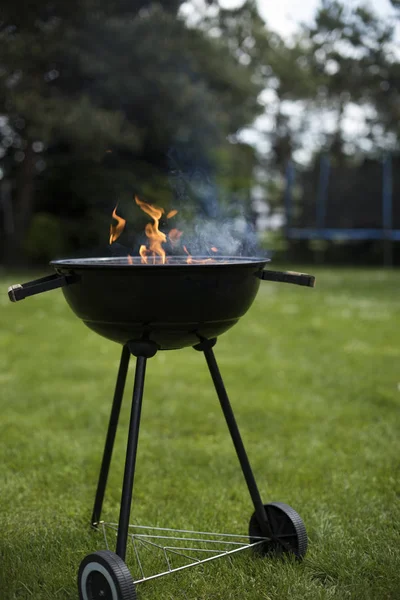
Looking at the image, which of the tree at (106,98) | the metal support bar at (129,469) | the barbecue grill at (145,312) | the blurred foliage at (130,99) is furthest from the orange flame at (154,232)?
the tree at (106,98)

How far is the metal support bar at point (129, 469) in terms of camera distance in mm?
1891

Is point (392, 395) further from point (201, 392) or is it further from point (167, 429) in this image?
point (167, 429)

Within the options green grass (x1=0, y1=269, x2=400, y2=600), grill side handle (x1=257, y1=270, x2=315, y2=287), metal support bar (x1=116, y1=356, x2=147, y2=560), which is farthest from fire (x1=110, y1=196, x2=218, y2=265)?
green grass (x1=0, y1=269, x2=400, y2=600)

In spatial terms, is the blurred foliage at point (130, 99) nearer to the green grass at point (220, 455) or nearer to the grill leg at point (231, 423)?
the green grass at point (220, 455)

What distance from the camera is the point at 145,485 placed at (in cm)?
299

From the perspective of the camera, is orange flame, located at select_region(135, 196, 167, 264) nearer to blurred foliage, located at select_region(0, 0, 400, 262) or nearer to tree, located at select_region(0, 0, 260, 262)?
blurred foliage, located at select_region(0, 0, 400, 262)

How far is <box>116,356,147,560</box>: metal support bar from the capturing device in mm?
1891

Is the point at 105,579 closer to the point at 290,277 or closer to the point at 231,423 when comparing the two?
the point at 231,423

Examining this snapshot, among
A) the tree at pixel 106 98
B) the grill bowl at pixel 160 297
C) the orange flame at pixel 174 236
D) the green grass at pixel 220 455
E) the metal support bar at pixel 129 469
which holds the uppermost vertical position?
the tree at pixel 106 98

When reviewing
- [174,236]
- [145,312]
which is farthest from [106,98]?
[145,312]

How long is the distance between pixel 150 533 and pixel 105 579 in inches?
25.8

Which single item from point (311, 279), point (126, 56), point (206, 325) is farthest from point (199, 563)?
point (126, 56)

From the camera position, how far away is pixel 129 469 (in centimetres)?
194

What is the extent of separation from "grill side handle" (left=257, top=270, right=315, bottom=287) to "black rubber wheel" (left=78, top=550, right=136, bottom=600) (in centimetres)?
92
